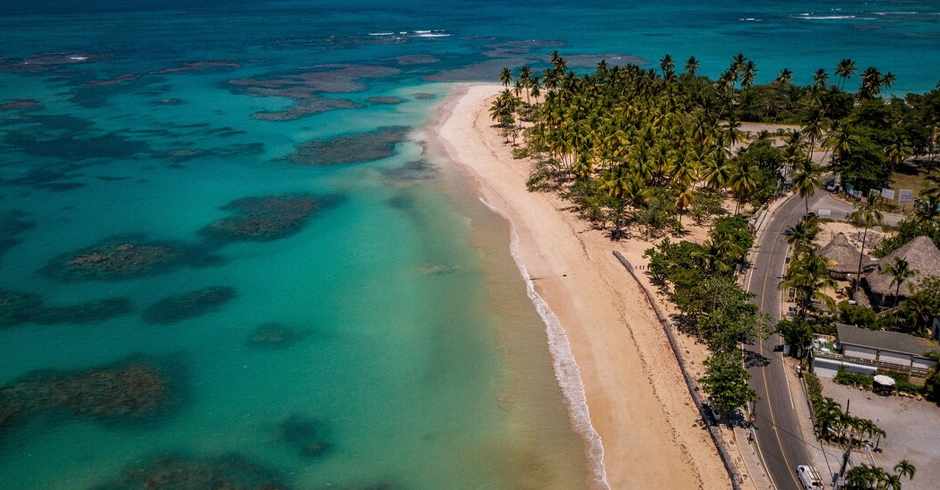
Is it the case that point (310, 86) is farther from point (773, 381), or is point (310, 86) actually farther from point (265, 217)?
point (773, 381)

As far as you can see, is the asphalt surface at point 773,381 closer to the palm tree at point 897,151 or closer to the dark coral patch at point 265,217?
the palm tree at point 897,151

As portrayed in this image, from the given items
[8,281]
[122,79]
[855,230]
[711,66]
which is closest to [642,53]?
[711,66]

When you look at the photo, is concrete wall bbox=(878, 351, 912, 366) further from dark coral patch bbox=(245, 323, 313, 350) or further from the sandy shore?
dark coral patch bbox=(245, 323, 313, 350)

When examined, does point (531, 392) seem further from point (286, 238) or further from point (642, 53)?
point (642, 53)

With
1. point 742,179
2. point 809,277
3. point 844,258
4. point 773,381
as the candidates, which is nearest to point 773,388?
point 773,381

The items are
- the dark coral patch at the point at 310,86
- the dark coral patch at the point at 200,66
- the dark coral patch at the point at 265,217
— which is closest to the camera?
the dark coral patch at the point at 265,217

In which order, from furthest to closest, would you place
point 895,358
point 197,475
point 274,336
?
point 274,336, point 895,358, point 197,475

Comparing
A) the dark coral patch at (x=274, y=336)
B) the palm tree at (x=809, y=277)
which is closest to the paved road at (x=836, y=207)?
the palm tree at (x=809, y=277)

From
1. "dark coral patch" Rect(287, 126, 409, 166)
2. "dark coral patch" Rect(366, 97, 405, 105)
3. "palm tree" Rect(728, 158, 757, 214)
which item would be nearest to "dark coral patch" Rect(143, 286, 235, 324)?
"dark coral patch" Rect(287, 126, 409, 166)
